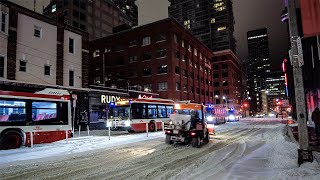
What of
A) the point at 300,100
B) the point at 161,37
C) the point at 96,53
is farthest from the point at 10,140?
the point at 96,53

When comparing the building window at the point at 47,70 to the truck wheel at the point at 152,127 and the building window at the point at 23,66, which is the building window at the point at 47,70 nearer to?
the building window at the point at 23,66

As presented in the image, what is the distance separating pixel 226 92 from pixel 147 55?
5922 centimetres

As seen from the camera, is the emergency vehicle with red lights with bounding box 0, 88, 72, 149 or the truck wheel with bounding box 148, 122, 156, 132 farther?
the truck wheel with bounding box 148, 122, 156, 132

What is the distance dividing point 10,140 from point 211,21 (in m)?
150

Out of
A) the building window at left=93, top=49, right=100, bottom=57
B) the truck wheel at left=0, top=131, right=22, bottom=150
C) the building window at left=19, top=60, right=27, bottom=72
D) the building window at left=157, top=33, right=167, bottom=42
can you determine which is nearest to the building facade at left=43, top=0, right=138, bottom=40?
the building window at left=93, top=49, right=100, bottom=57

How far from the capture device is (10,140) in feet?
47.2

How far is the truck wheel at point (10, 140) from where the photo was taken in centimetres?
1412

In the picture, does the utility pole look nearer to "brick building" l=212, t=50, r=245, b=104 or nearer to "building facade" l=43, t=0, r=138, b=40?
"building facade" l=43, t=0, r=138, b=40

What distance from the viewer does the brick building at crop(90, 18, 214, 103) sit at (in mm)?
50312

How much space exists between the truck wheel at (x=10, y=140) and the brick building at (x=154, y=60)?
101ft

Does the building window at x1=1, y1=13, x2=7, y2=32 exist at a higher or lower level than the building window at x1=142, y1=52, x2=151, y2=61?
lower

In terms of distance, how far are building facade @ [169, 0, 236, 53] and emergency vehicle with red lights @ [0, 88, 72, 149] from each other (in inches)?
5360

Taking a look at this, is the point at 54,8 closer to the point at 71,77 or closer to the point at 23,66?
the point at 71,77

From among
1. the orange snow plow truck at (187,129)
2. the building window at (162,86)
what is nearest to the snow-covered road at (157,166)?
the orange snow plow truck at (187,129)
